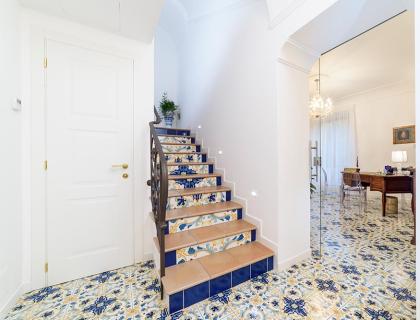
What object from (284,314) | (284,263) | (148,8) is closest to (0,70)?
(148,8)

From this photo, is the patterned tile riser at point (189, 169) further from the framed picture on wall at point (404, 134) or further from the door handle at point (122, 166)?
Result: the framed picture on wall at point (404, 134)

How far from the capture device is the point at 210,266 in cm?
163

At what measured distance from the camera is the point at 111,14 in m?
1.65

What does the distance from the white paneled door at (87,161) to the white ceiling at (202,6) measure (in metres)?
2.06

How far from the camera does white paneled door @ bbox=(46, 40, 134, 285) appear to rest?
1662mm

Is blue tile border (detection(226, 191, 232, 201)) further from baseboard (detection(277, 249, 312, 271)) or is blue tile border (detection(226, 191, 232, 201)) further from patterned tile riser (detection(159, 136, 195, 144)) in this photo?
patterned tile riser (detection(159, 136, 195, 144))

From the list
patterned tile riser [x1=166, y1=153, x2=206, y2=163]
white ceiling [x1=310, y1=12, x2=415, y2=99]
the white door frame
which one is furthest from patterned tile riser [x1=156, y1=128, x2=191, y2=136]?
white ceiling [x1=310, y1=12, x2=415, y2=99]

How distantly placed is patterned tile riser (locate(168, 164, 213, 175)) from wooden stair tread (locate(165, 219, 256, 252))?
3.53 feet

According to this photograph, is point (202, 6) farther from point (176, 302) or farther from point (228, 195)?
point (176, 302)

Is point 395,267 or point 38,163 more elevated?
point 38,163

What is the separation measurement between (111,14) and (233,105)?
161 cm

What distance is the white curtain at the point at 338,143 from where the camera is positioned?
5551 mm

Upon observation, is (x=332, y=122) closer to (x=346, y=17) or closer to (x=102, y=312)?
(x=346, y=17)

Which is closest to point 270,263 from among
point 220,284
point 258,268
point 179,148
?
point 258,268
